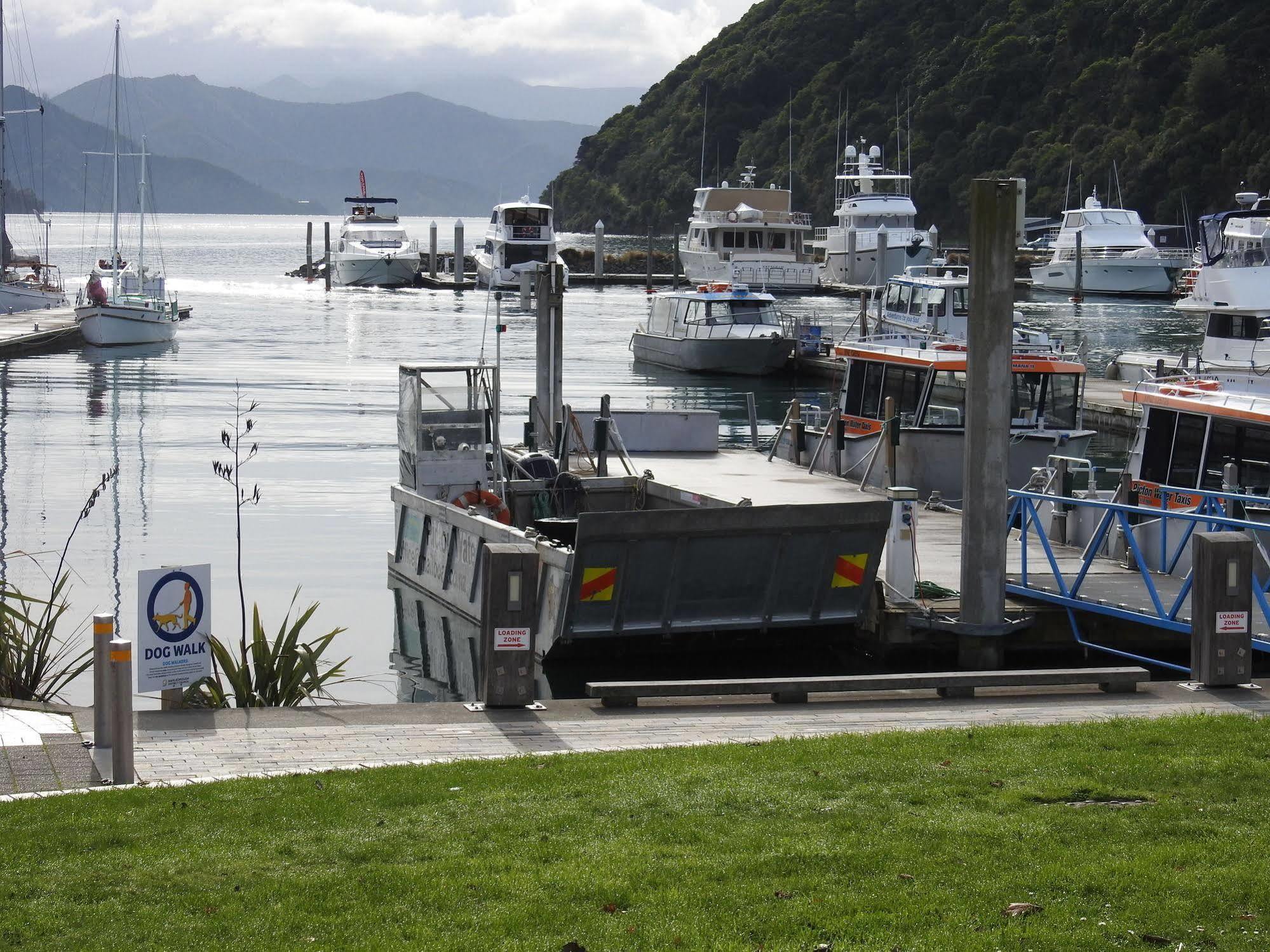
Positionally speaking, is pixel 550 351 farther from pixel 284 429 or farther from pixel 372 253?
pixel 372 253

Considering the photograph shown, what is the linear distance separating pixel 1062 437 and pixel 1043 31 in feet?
387

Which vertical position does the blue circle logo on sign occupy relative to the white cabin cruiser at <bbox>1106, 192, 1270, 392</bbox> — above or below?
below

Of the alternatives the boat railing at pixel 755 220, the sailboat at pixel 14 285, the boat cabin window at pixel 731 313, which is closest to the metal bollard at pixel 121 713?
the boat cabin window at pixel 731 313

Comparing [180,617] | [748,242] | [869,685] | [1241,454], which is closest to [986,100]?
[748,242]

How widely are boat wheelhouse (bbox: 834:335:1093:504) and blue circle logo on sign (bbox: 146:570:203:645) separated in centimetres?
1443

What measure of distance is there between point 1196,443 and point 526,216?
265 feet

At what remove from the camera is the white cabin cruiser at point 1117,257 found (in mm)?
101500

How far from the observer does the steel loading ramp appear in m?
15.8

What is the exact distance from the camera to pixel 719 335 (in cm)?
5541

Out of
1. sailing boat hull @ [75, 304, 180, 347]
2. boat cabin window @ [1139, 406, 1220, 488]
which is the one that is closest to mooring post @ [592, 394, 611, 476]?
boat cabin window @ [1139, 406, 1220, 488]

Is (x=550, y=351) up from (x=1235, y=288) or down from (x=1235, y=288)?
down

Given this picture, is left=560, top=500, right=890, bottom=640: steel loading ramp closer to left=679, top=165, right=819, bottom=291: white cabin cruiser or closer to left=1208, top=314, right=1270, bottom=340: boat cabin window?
left=1208, top=314, right=1270, bottom=340: boat cabin window

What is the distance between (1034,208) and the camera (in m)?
124

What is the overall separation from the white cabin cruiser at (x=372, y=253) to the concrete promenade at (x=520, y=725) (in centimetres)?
9645
